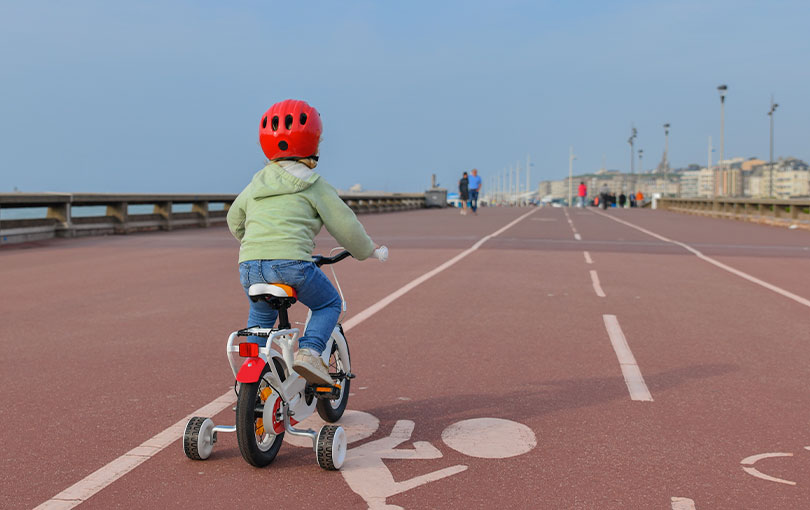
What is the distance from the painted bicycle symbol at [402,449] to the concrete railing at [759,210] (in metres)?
27.4

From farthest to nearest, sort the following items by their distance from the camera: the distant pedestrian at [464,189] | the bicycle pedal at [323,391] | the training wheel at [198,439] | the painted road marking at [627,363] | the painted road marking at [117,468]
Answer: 1. the distant pedestrian at [464,189]
2. the painted road marking at [627,363]
3. the bicycle pedal at [323,391]
4. the training wheel at [198,439]
5. the painted road marking at [117,468]

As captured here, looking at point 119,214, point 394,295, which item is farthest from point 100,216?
point 394,295

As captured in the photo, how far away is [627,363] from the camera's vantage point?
6.76 meters

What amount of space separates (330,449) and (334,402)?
0.87 m

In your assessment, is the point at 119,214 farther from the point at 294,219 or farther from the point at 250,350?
the point at 250,350

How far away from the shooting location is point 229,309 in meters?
9.38

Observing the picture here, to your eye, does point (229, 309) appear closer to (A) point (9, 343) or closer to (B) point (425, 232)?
A: (A) point (9, 343)

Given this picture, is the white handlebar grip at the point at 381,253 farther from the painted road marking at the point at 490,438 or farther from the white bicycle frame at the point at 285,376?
the painted road marking at the point at 490,438

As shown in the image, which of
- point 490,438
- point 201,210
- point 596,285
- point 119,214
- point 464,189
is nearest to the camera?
point 490,438

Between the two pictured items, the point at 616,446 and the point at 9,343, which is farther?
the point at 9,343

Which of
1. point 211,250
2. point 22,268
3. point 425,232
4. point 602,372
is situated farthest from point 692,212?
point 602,372

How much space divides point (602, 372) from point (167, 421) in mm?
3310

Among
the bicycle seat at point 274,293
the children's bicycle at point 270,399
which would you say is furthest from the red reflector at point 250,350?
the bicycle seat at point 274,293

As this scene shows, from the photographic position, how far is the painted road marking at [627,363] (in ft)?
19.0
